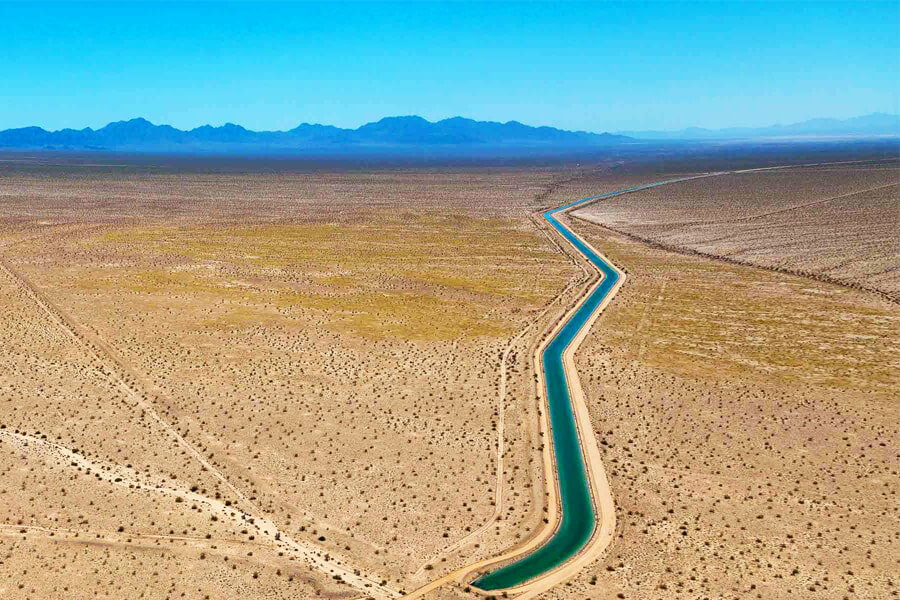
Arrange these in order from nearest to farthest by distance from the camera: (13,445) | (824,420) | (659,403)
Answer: (13,445)
(824,420)
(659,403)

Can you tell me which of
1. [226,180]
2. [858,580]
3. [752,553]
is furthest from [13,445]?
[226,180]

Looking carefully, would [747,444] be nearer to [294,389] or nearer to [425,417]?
[425,417]

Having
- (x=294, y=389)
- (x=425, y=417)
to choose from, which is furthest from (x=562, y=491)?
(x=294, y=389)

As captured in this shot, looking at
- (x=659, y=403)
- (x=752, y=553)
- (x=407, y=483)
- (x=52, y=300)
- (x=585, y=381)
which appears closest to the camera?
(x=752, y=553)

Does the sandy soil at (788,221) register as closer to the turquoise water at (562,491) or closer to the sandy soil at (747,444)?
the sandy soil at (747,444)

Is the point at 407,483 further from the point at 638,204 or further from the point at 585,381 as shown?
the point at 638,204
